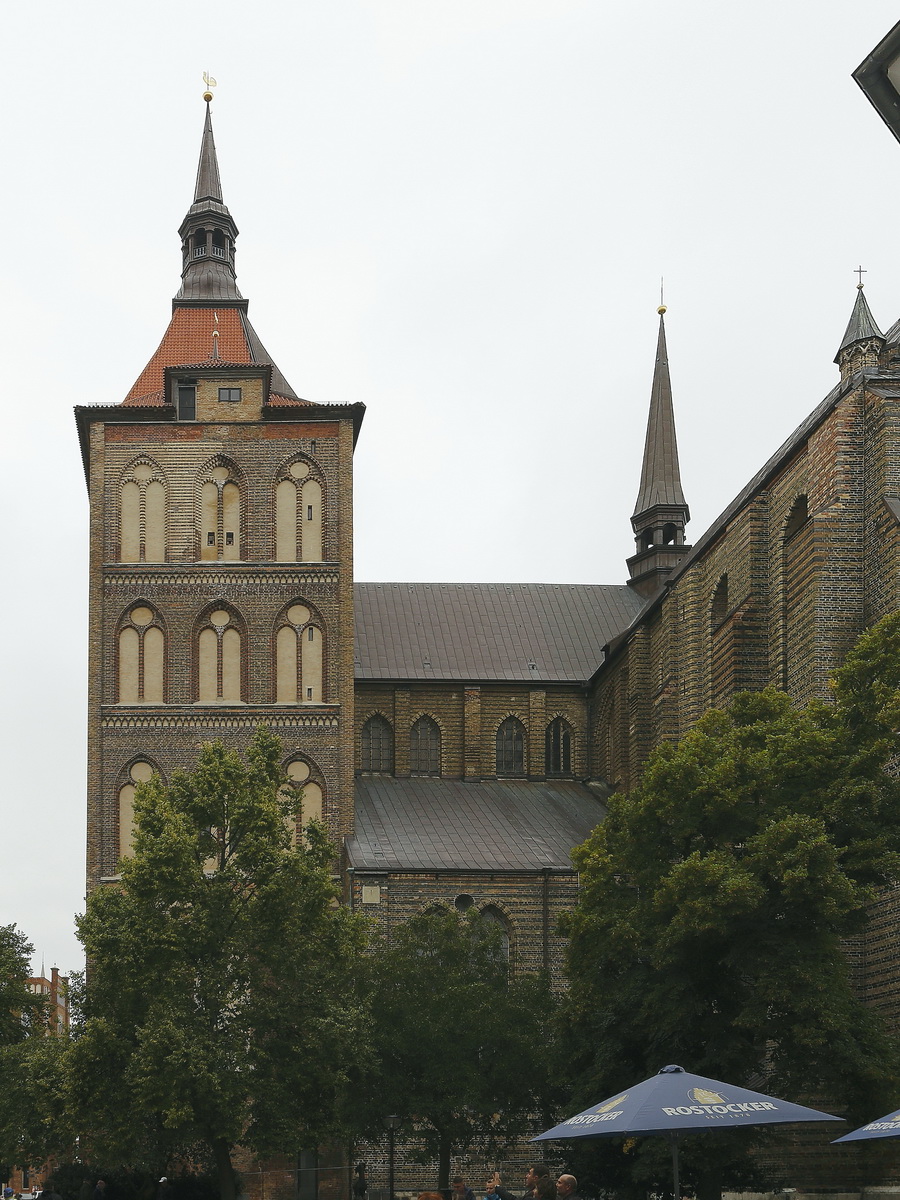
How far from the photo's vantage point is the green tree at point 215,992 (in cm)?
3016

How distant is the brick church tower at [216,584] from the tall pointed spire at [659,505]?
16.0 metres

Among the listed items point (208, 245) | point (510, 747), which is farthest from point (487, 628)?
point (208, 245)

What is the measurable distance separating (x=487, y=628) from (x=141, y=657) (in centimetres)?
1408

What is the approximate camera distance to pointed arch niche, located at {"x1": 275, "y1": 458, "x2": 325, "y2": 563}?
159 feet

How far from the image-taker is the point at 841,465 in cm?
3291

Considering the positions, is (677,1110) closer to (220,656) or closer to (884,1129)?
(884,1129)

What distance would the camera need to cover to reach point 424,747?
176 feet

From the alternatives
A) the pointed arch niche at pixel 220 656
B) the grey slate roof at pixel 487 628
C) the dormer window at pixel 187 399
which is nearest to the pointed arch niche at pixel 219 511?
the pointed arch niche at pixel 220 656

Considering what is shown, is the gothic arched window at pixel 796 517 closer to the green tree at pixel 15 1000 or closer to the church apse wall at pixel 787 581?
the church apse wall at pixel 787 581

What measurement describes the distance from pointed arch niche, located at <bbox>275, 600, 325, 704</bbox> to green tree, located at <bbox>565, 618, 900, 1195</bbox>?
20.3m

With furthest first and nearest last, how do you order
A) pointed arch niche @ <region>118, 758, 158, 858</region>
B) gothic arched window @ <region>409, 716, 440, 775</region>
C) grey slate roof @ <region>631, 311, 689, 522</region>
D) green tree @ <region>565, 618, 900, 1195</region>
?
grey slate roof @ <region>631, 311, 689, 522</region> → gothic arched window @ <region>409, 716, 440, 775</region> → pointed arch niche @ <region>118, 758, 158, 858</region> → green tree @ <region>565, 618, 900, 1195</region>

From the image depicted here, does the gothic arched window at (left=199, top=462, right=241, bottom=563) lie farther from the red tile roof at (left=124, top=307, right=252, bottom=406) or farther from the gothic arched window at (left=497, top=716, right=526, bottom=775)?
the gothic arched window at (left=497, top=716, right=526, bottom=775)

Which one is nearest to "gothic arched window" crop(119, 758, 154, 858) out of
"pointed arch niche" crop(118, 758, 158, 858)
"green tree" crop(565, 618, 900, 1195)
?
"pointed arch niche" crop(118, 758, 158, 858)

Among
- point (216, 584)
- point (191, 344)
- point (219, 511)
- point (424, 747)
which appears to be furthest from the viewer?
point (424, 747)
